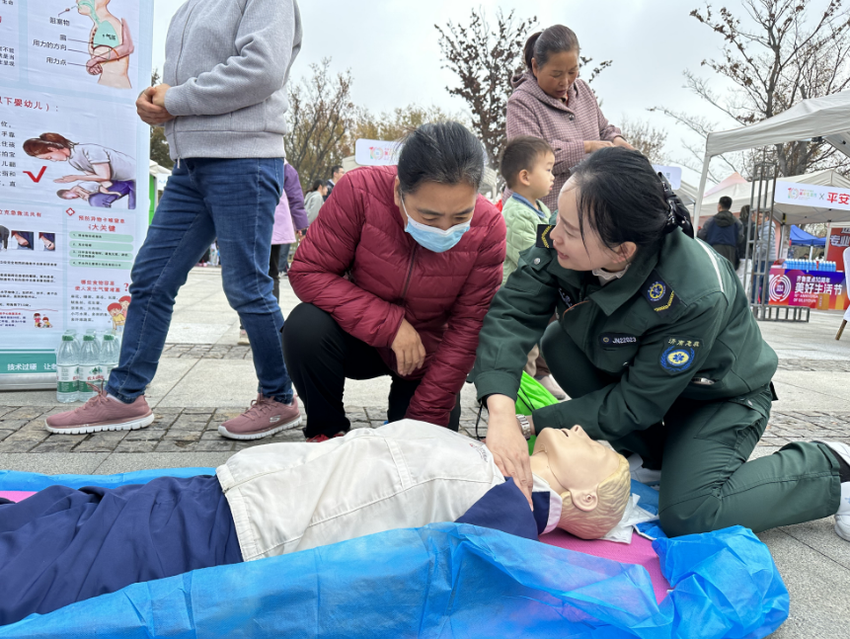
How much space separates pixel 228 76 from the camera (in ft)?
7.72

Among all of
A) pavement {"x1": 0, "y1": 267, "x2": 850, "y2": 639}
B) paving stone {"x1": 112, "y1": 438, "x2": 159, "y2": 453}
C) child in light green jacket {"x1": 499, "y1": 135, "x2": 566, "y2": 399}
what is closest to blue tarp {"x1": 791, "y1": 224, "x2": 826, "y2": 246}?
pavement {"x1": 0, "y1": 267, "x2": 850, "y2": 639}

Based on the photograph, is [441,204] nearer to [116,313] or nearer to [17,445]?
[17,445]

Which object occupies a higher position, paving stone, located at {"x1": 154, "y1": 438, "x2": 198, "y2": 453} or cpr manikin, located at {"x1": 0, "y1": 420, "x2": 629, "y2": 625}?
cpr manikin, located at {"x1": 0, "y1": 420, "x2": 629, "y2": 625}

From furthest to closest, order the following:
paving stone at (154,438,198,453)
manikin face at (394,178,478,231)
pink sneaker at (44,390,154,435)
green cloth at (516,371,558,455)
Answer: green cloth at (516,371,558,455) < pink sneaker at (44,390,154,435) < paving stone at (154,438,198,453) < manikin face at (394,178,478,231)

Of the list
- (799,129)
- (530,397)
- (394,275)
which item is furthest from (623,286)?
(799,129)

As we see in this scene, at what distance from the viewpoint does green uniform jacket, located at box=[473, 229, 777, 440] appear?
72.3 inches

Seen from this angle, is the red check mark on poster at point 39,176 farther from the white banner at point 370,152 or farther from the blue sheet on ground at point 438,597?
the white banner at point 370,152

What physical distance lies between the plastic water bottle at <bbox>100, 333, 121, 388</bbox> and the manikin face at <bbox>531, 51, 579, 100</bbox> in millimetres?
2673

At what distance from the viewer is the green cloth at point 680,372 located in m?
1.85

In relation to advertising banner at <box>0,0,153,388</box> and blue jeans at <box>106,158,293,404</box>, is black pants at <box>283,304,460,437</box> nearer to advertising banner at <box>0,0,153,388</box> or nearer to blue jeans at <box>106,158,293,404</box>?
blue jeans at <box>106,158,293,404</box>

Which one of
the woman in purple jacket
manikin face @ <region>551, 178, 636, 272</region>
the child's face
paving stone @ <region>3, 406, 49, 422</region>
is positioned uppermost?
the woman in purple jacket

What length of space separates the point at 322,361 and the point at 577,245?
106 centimetres

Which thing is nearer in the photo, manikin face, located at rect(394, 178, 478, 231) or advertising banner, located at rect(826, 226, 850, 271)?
manikin face, located at rect(394, 178, 478, 231)

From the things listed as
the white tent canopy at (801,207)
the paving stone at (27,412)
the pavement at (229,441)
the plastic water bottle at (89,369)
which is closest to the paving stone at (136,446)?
the pavement at (229,441)
